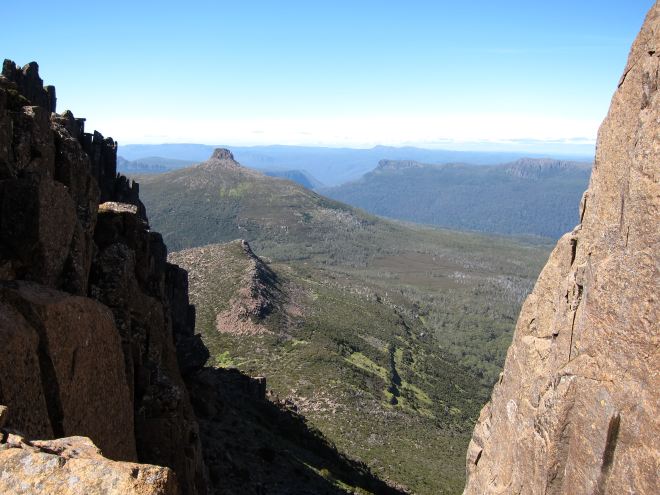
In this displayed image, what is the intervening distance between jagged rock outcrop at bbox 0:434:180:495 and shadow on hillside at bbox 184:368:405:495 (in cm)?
2093

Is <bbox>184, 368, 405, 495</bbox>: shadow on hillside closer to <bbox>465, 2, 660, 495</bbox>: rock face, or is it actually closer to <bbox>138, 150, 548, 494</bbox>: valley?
<bbox>138, 150, 548, 494</bbox>: valley

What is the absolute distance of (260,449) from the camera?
37375mm

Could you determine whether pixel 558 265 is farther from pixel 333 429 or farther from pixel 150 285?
pixel 333 429

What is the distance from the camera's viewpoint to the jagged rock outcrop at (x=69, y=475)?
874 cm

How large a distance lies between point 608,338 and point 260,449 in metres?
25.9

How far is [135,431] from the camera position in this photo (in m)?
20.5

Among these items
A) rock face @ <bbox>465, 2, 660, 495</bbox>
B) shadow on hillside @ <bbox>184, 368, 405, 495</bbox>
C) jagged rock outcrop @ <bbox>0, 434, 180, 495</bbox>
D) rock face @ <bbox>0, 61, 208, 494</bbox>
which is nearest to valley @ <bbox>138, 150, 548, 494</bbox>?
shadow on hillside @ <bbox>184, 368, 405, 495</bbox>

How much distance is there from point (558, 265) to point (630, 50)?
33.3 ft

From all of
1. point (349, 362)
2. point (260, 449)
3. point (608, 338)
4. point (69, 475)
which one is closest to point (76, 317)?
point (69, 475)

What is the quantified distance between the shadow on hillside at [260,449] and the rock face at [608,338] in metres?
14.6

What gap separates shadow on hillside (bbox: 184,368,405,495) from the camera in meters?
32.5

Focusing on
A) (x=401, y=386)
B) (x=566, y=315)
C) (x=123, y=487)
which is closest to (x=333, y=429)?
(x=401, y=386)

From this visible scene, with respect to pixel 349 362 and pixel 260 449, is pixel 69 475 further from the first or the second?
pixel 349 362

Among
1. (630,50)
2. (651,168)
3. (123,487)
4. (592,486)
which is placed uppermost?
(630,50)
